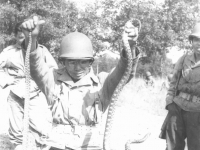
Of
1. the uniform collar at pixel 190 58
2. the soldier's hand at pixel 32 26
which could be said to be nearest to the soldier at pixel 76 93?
A: the soldier's hand at pixel 32 26

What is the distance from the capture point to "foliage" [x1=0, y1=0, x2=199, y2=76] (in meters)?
20.7

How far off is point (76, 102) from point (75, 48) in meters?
0.57

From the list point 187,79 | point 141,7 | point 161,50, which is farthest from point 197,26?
point 161,50

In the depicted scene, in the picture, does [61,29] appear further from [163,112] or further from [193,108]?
[193,108]

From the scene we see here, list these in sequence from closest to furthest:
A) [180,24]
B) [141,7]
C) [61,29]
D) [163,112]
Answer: [163,112] → [61,29] → [141,7] → [180,24]

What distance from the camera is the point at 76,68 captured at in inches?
120

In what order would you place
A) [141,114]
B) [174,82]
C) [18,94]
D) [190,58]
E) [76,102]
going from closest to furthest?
[76,102], [18,94], [190,58], [174,82], [141,114]

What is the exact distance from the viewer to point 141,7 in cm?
2294

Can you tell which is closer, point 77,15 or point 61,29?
point 61,29

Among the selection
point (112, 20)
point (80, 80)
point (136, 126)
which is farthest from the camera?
point (112, 20)

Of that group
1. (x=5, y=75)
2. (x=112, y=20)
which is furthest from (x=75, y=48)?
(x=112, y=20)

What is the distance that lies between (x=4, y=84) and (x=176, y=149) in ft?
9.60

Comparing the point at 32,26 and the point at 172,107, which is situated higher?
the point at 32,26

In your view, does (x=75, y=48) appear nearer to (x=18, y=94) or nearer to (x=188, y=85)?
(x=18, y=94)
